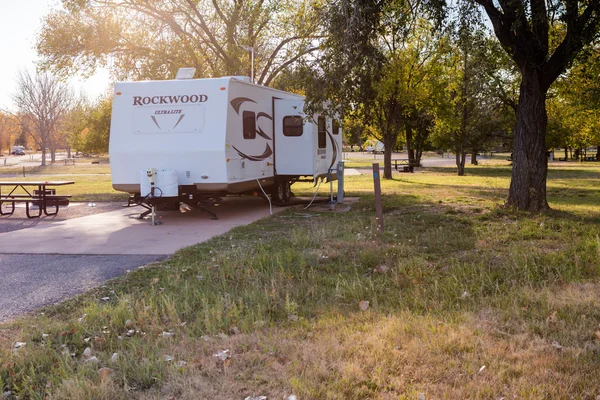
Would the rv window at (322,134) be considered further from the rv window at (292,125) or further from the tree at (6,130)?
the tree at (6,130)

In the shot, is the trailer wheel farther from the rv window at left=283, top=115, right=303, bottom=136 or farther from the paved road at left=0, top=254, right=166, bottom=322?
the paved road at left=0, top=254, right=166, bottom=322

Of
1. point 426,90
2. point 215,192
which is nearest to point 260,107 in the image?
point 215,192

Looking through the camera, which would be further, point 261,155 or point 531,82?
point 261,155

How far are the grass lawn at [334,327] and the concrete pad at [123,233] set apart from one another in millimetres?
1515

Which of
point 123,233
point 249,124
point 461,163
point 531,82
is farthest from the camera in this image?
point 461,163

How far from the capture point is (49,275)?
6.91 meters

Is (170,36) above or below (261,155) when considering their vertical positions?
above

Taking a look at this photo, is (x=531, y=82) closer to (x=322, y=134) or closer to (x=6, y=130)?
(x=322, y=134)

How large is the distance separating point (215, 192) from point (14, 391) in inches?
333

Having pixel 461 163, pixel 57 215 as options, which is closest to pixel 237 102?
pixel 57 215

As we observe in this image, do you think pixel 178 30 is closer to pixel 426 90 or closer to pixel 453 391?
pixel 426 90

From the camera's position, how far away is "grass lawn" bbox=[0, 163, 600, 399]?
11.7 feet

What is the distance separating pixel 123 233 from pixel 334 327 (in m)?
6.67

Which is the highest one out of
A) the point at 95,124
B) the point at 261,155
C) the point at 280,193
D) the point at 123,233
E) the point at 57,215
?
the point at 95,124
